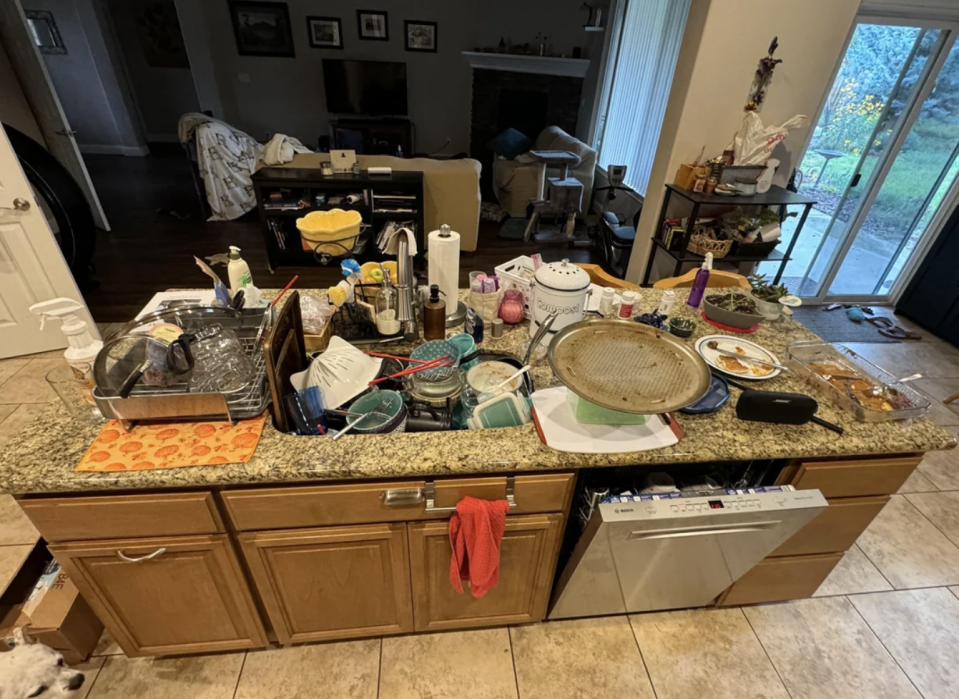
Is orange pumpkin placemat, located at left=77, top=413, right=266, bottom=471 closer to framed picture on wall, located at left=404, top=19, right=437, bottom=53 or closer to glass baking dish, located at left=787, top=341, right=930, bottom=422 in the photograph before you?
glass baking dish, located at left=787, top=341, right=930, bottom=422

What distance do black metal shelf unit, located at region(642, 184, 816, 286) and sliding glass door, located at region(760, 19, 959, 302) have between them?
2.70 ft

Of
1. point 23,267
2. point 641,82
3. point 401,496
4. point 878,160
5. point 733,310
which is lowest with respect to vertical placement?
point 23,267

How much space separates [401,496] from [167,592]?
70 cm

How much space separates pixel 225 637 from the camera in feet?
4.32

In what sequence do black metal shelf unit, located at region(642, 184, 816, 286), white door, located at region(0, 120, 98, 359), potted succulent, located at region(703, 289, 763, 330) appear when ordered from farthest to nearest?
black metal shelf unit, located at region(642, 184, 816, 286), white door, located at region(0, 120, 98, 359), potted succulent, located at region(703, 289, 763, 330)

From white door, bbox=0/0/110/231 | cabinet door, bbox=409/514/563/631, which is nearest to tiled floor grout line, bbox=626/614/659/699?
cabinet door, bbox=409/514/563/631

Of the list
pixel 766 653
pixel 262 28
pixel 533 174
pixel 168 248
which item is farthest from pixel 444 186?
pixel 262 28

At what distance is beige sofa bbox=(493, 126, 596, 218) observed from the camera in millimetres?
4794

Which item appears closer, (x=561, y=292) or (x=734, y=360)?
(x=561, y=292)

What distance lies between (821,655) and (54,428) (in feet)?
7.57

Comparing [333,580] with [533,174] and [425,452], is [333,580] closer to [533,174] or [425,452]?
[425,452]

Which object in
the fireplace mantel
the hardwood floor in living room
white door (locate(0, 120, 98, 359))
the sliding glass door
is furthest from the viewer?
the fireplace mantel

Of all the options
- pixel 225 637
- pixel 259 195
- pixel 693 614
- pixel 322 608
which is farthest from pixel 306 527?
pixel 259 195

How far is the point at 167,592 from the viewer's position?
1166mm
